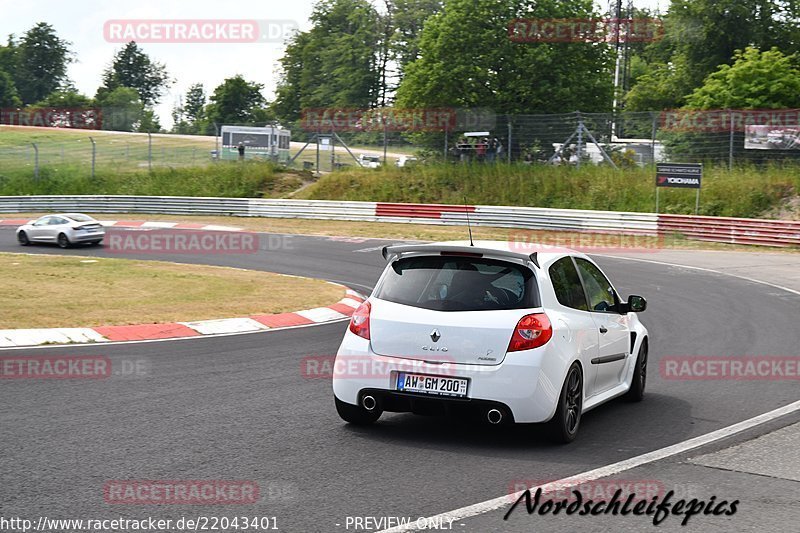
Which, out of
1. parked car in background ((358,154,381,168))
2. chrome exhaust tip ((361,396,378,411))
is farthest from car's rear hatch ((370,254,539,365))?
parked car in background ((358,154,381,168))

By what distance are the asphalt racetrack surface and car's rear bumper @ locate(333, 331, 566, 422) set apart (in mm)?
313

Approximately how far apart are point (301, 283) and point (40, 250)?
12204 millimetres

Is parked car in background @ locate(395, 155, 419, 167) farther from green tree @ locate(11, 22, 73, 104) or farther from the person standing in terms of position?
green tree @ locate(11, 22, 73, 104)

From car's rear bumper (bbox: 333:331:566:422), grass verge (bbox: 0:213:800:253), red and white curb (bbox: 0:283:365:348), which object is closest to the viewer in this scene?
car's rear bumper (bbox: 333:331:566:422)

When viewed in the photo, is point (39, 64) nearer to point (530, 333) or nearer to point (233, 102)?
point (233, 102)

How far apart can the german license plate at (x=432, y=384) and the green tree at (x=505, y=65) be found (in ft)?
147

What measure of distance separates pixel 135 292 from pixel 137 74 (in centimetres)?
15665

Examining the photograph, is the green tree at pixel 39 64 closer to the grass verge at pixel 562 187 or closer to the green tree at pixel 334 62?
the green tree at pixel 334 62

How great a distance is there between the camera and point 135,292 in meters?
18.7

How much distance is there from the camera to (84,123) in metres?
108

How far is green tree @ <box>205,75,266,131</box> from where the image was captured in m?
116

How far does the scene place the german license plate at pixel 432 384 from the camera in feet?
23.7

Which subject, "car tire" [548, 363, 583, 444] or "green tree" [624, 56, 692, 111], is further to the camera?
"green tree" [624, 56, 692, 111]

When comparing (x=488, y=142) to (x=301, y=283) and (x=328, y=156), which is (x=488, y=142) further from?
(x=301, y=283)
